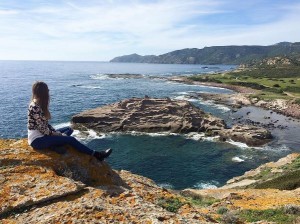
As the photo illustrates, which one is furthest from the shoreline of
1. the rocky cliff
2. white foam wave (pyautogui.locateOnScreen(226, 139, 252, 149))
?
the rocky cliff

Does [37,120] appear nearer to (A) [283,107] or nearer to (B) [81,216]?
(B) [81,216]

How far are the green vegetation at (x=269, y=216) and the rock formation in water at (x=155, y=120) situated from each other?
60187 millimetres

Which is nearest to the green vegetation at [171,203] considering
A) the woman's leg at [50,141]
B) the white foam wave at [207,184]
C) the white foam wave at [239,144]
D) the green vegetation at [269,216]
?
the woman's leg at [50,141]

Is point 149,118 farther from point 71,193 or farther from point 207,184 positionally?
point 71,193

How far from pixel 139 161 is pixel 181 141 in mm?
16505

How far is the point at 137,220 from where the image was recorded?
822 centimetres

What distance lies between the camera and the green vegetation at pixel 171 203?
9766 millimetres

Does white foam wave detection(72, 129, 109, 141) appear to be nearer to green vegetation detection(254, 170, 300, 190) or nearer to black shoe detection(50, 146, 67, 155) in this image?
green vegetation detection(254, 170, 300, 190)

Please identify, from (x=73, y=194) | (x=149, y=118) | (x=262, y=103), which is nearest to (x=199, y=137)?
(x=149, y=118)

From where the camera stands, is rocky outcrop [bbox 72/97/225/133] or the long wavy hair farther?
rocky outcrop [bbox 72/97/225/133]

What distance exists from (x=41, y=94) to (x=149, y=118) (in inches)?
2952

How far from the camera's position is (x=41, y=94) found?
11.3 m

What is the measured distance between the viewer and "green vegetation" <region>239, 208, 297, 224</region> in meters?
13.5

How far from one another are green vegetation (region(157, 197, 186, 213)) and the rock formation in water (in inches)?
2592
